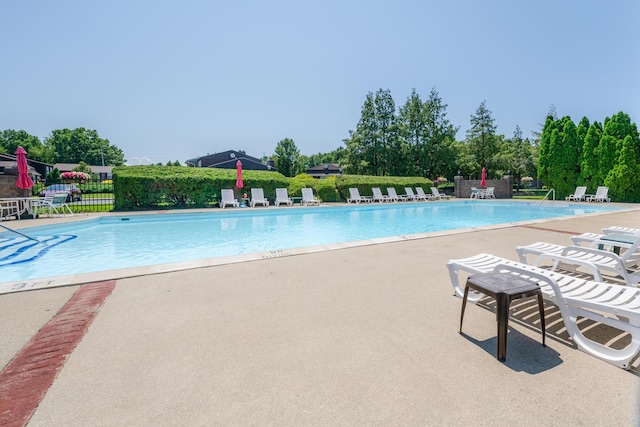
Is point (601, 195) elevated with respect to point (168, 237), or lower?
elevated

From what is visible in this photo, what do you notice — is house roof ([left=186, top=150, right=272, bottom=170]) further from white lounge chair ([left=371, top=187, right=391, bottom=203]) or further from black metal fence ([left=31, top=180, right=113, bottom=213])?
white lounge chair ([left=371, top=187, right=391, bottom=203])

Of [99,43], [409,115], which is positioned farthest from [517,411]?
[409,115]

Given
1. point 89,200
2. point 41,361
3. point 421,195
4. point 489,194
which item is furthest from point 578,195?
point 89,200

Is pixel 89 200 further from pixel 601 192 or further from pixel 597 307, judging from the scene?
pixel 601 192

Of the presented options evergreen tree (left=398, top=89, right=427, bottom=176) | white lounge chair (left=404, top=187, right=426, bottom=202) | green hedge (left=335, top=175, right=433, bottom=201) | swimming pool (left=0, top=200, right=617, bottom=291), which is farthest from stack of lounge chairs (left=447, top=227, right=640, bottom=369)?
evergreen tree (left=398, top=89, right=427, bottom=176)

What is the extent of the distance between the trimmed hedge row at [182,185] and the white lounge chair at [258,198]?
578 mm

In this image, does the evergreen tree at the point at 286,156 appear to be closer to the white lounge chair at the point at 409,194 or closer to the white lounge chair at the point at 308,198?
the white lounge chair at the point at 409,194

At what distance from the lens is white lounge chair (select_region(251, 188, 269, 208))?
51.7 feet

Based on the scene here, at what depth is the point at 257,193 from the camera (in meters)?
16.1

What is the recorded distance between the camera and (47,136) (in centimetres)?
7144

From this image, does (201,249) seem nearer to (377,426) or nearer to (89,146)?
(377,426)

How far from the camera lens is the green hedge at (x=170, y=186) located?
1330cm

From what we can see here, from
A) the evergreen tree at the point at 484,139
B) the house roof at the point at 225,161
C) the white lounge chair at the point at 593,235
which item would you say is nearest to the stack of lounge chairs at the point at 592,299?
the white lounge chair at the point at 593,235

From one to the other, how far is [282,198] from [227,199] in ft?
10.0
